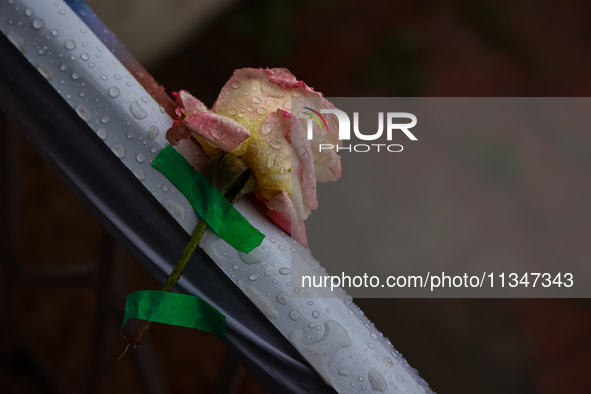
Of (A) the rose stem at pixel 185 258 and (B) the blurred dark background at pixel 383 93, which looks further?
(B) the blurred dark background at pixel 383 93

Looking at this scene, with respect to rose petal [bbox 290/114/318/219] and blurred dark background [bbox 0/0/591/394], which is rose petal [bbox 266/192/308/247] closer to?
rose petal [bbox 290/114/318/219]

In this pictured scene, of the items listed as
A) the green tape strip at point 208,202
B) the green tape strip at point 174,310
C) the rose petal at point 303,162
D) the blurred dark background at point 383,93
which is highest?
the blurred dark background at point 383,93

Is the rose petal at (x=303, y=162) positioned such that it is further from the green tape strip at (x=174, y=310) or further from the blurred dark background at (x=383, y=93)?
the blurred dark background at (x=383, y=93)

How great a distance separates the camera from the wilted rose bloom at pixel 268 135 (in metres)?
0.40

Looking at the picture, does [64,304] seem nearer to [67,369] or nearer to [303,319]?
[67,369]

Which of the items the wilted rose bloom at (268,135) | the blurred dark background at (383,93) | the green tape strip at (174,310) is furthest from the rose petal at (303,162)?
the blurred dark background at (383,93)

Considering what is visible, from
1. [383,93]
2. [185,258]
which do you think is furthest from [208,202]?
[383,93]

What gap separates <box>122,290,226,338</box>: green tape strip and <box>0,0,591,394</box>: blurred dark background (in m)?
0.75

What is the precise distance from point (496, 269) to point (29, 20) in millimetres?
1250

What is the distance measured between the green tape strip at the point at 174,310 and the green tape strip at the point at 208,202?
0.06 m

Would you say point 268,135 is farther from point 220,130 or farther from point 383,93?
point 383,93

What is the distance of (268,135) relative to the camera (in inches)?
16.0

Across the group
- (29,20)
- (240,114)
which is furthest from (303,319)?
(29,20)

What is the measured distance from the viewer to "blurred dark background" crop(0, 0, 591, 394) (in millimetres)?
1225
